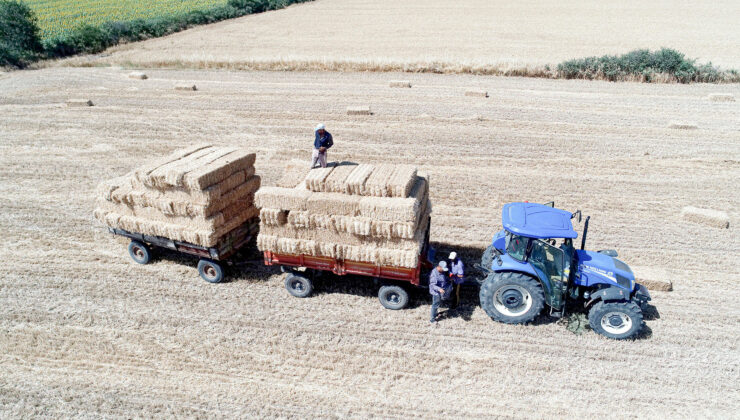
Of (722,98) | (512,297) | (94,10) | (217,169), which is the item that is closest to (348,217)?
→ (217,169)

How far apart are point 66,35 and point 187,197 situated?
35237mm

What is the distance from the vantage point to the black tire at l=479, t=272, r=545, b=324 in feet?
27.6

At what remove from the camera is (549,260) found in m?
8.45

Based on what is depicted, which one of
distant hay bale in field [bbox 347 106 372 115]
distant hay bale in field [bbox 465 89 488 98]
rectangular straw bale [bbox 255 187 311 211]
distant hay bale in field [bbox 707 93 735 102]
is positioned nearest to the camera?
rectangular straw bale [bbox 255 187 311 211]

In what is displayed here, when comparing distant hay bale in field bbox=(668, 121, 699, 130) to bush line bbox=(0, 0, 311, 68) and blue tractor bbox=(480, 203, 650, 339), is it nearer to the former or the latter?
blue tractor bbox=(480, 203, 650, 339)

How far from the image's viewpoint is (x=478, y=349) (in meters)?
8.40

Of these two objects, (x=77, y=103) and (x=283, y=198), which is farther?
(x=77, y=103)

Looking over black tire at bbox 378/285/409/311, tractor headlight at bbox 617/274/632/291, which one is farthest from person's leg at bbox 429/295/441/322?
tractor headlight at bbox 617/274/632/291

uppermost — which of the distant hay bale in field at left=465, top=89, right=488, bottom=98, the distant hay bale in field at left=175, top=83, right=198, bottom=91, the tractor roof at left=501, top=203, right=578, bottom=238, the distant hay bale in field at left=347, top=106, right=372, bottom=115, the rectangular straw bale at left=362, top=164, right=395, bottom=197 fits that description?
the distant hay bale in field at left=175, top=83, right=198, bottom=91

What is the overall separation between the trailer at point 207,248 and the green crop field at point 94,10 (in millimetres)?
36169

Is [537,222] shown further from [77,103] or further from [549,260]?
[77,103]

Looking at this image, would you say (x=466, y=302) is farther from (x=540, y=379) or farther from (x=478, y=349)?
(x=540, y=379)

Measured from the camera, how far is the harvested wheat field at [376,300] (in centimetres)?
752

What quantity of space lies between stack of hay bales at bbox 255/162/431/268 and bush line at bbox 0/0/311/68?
32950 mm
